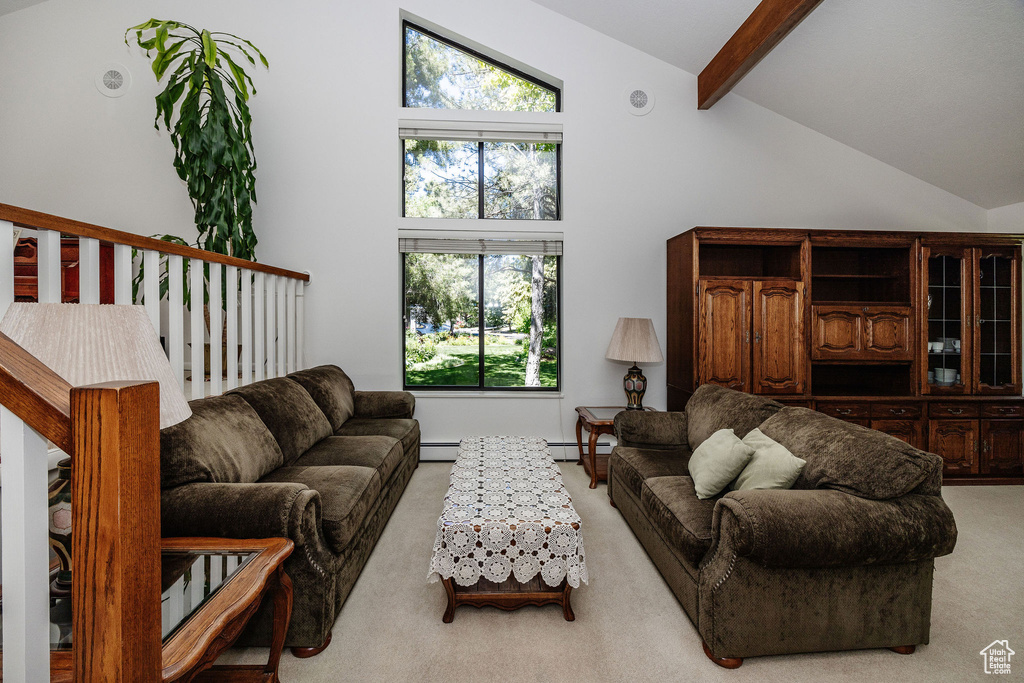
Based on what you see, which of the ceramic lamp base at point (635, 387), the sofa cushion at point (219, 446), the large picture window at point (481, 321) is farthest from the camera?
the large picture window at point (481, 321)

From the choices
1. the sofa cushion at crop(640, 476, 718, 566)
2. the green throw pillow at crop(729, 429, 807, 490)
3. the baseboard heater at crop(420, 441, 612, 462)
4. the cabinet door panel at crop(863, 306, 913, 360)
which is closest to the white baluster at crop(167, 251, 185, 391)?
the baseboard heater at crop(420, 441, 612, 462)

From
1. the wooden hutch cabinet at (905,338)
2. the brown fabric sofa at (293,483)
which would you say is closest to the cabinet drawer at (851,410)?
the wooden hutch cabinet at (905,338)

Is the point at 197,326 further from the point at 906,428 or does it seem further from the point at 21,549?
the point at 906,428

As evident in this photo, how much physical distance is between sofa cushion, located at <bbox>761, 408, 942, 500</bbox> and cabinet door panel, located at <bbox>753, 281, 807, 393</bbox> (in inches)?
71.6

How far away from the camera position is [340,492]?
2.23m

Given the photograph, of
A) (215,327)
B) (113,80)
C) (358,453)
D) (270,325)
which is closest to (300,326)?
(270,325)

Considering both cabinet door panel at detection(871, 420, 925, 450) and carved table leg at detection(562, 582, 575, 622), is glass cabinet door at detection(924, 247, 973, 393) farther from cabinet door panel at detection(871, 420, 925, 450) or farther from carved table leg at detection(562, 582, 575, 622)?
carved table leg at detection(562, 582, 575, 622)

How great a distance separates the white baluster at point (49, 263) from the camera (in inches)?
68.2

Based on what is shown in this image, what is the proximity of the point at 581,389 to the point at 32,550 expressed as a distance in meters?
4.09

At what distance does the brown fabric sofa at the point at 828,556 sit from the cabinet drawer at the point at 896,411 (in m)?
2.39

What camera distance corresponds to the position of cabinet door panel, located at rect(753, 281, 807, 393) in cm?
397

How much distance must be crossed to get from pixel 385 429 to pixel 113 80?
12.7ft

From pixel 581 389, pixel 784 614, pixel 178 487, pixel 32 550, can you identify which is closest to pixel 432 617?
pixel 178 487

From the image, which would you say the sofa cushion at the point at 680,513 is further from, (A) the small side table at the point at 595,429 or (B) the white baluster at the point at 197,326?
(B) the white baluster at the point at 197,326
